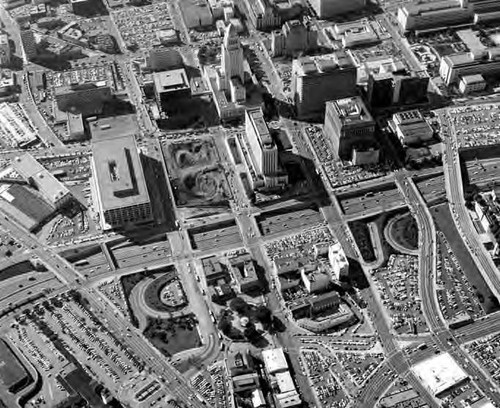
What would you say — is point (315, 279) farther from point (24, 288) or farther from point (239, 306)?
point (24, 288)

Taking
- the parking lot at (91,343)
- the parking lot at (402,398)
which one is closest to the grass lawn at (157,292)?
the parking lot at (91,343)

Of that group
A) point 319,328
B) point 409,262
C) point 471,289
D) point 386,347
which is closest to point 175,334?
point 319,328

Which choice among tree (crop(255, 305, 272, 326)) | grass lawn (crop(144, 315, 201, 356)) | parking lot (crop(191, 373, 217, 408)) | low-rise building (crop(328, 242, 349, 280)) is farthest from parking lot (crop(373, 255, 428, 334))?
Result: grass lawn (crop(144, 315, 201, 356))

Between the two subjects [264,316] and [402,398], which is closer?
[402,398]

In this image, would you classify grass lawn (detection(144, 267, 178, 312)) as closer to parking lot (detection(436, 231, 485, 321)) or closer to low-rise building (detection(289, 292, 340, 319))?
low-rise building (detection(289, 292, 340, 319))

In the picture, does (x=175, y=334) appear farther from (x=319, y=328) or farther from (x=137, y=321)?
(x=319, y=328)

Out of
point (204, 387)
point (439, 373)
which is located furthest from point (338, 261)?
point (204, 387)
